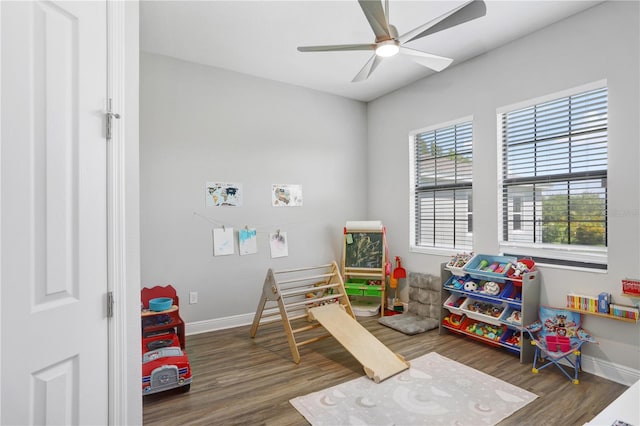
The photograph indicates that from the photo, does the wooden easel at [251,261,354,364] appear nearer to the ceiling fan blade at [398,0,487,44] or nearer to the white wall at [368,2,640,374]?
the white wall at [368,2,640,374]

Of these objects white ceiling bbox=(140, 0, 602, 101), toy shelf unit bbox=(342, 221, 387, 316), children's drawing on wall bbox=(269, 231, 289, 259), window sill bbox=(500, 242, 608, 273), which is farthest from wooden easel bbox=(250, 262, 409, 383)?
white ceiling bbox=(140, 0, 602, 101)

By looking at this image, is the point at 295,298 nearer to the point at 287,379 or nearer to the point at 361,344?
the point at 361,344

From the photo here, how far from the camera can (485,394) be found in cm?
235

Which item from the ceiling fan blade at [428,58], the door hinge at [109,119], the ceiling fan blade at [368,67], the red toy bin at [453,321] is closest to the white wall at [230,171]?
the ceiling fan blade at [368,67]

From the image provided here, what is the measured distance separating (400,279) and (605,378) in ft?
7.44

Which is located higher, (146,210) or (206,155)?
(206,155)

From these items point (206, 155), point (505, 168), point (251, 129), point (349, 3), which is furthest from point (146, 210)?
point (505, 168)

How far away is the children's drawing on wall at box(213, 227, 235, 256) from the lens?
3746 mm

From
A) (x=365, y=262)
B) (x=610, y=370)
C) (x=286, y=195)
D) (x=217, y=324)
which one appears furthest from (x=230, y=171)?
(x=610, y=370)

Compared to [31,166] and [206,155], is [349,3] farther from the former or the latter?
[31,166]

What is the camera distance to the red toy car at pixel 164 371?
2287 millimetres

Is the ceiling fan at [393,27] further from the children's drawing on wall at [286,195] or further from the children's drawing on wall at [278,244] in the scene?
the children's drawing on wall at [278,244]

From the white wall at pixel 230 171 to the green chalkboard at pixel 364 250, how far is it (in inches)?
11.5

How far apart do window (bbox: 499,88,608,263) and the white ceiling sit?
0.78m
